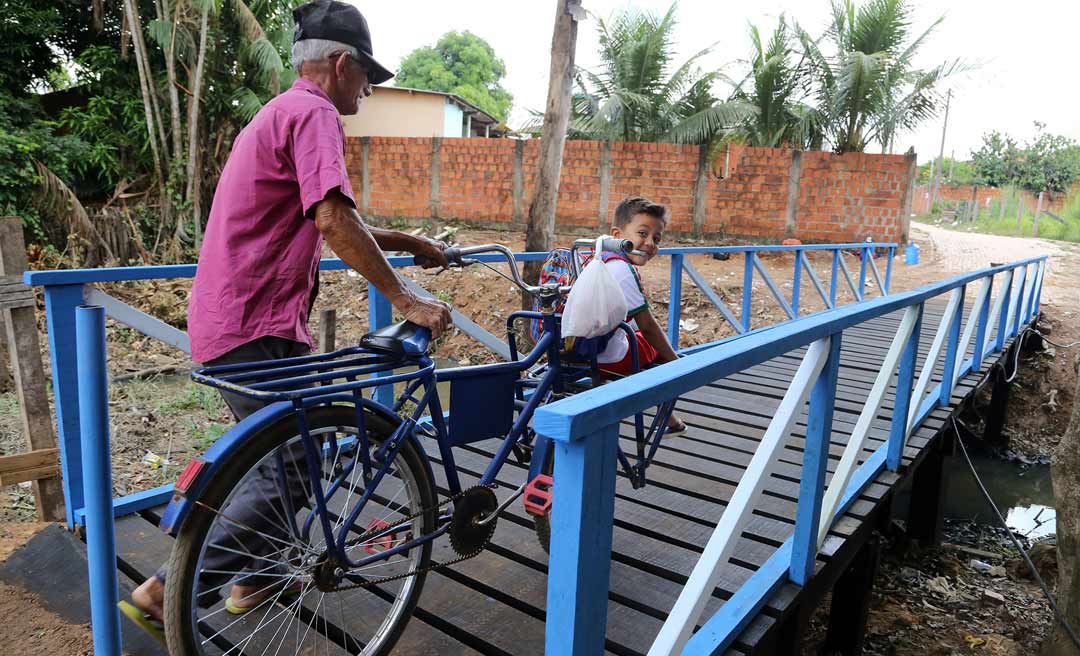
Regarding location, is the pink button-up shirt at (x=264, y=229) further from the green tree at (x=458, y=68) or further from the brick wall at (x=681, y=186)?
the green tree at (x=458, y=68)

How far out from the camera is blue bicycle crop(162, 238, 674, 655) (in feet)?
4.92

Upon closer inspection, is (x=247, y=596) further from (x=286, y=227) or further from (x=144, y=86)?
(x=144, y=86)

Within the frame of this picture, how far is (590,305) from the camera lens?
207cm

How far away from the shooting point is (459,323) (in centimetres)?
326

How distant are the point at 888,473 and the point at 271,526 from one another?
2647 millimetres

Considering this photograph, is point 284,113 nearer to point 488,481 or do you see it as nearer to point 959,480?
point 488,481

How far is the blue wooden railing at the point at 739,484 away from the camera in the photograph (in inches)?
39.2

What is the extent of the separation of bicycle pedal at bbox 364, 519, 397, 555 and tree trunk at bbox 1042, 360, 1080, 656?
9.81ft

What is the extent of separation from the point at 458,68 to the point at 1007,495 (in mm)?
34349

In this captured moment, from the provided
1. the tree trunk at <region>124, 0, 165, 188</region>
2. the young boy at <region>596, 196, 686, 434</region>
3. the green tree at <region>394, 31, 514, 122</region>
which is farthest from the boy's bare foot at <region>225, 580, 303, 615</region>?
the green tree at <region>394, 31, 514, 122</region>

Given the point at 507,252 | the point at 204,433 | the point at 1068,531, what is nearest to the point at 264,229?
the point at 507,252

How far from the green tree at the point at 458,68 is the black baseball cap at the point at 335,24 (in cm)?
3457

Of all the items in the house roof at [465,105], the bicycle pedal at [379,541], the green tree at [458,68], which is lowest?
the bicycle pedal at [379,541]

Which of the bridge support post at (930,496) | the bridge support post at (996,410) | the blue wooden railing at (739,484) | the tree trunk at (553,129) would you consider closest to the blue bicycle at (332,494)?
the blue wooden railing at (739,484)
